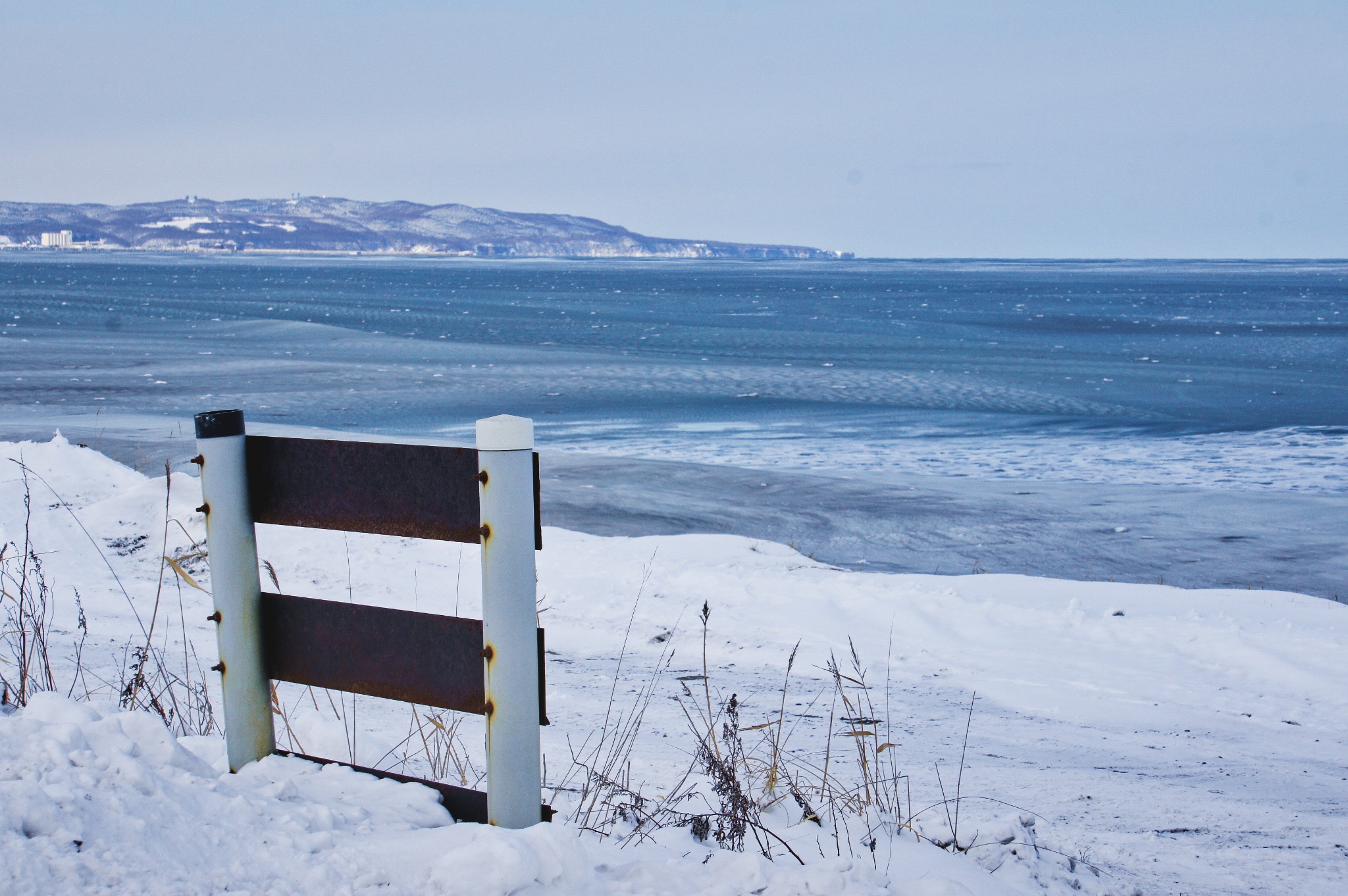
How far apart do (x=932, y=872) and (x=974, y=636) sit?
4.28 m

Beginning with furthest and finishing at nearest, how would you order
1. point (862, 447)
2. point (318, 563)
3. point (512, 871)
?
point (862, 447) → point (318, 563) → point (512, 871)

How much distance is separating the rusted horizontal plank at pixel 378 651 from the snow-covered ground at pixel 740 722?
0.29 meters

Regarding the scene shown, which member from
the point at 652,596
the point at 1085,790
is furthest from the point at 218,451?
the point at 652,596

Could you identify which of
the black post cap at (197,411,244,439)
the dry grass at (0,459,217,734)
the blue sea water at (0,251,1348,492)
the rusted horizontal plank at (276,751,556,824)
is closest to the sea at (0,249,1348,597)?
the blue sea water at (0,251,1348,492)

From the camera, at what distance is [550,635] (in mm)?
6922

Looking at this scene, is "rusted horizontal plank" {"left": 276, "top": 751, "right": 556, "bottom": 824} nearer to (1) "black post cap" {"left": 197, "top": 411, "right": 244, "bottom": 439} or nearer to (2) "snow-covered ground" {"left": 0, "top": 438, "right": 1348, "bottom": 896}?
(2) "snow-covered ground" {"left": 0, "top": 438, "right": 1348, "bottom": 896}

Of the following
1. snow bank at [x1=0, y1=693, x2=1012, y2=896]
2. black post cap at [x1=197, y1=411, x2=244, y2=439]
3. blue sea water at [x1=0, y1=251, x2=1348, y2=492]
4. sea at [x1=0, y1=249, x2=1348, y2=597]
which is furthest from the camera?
blue sea water at [x1=0, y1=251, x2=1348, y2=492]

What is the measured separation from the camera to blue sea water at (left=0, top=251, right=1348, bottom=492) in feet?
59.0

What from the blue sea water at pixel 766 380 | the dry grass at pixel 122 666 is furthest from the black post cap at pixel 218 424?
the blue sea water at pixel 766 380

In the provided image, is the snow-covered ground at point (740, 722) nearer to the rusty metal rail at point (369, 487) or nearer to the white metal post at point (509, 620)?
the white metal post at point (509, 620)

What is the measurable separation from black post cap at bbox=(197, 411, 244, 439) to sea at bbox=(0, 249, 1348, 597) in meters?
8.33

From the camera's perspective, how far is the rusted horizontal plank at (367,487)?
9.20 ft

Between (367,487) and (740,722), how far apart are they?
2777 millimetres

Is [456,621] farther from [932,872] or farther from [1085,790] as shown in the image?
[1085,790]
